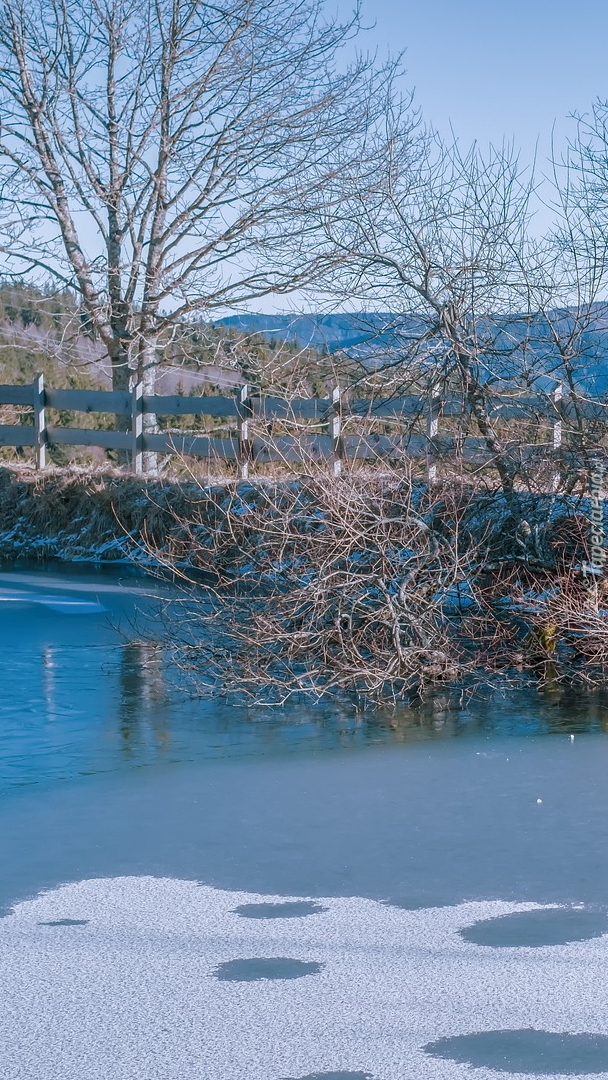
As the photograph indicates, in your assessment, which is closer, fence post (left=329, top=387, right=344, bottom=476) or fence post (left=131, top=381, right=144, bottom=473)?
fence post (left=329, top=387, right=344, bottom=476)

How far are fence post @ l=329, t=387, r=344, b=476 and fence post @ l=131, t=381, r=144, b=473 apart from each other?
11.4 ft

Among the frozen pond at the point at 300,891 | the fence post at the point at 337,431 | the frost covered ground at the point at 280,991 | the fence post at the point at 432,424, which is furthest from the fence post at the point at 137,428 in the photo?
the frost covered ground at the point at 280,991

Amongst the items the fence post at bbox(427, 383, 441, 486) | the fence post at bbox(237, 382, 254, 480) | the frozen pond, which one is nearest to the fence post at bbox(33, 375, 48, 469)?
the fence post at bbox(237, 382, 254, 480)

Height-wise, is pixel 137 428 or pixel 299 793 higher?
pixel 137 428

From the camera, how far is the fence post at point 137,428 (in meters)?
17.8

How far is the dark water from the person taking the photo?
533 centimetres

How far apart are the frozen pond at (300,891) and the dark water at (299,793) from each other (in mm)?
19

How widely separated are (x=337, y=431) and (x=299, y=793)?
24.7 ft

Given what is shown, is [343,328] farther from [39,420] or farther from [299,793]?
[39,420]

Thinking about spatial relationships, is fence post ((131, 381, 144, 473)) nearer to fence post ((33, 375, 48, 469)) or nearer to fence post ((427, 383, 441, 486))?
fence post ((33, 375, 48, 469))

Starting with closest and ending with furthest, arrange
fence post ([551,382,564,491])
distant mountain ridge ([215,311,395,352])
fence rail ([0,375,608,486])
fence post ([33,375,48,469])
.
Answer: fence post ([551,382,564,491])
fence rail ([0,375,608,486])
distant mountain ridge ([215,311,395,352])
fence post ([33,375,48,469])

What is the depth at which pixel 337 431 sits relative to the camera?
13609 millimetres

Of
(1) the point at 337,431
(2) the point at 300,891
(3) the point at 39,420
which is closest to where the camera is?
(2) the point at 300,891

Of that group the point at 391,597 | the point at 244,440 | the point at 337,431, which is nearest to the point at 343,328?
the point at 337,431
